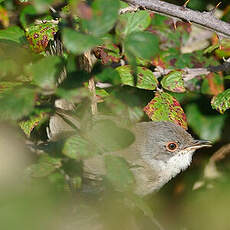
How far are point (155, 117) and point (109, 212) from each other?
32.3 inches

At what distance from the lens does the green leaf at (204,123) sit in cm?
450

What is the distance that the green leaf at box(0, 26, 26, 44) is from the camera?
11.9 feet

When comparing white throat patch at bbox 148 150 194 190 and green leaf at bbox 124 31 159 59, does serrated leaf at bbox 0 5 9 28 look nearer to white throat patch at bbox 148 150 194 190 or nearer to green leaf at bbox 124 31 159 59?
white throat patch at bbox 148 150 194 190

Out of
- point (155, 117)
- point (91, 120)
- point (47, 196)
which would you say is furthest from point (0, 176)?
point (155, 117)

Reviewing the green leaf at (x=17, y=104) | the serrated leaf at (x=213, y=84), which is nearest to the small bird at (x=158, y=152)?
the serrated leaf at (x=213, y=84)

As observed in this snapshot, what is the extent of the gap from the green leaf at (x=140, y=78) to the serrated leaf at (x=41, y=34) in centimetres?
59

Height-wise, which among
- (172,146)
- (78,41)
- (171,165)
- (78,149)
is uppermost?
(78,41)

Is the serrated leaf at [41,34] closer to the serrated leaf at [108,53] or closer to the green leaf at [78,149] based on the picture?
the serrated leaf at [108,53]

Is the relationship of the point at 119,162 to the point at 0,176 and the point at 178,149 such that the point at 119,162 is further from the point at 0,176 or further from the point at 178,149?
the point at 178,149

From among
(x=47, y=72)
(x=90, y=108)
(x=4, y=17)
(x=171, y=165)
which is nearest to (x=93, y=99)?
(x=90, y=108)

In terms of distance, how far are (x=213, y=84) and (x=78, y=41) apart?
245 centimetres

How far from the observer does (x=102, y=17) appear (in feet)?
6.18

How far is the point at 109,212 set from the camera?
10.8ft

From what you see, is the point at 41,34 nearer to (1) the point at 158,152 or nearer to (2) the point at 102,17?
(2) the point at 102,17
